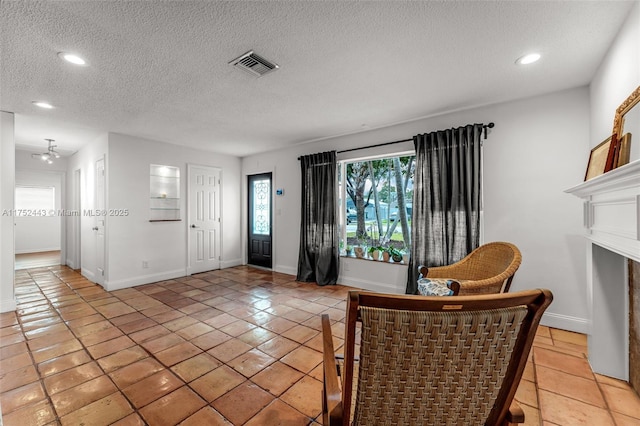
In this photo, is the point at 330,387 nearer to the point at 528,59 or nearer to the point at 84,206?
the point at 528,59

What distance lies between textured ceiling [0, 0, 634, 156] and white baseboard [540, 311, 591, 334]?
92.2 inches

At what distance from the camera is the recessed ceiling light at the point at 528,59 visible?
2127mm

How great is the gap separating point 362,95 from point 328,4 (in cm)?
135

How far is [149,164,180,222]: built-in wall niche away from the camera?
4844mm

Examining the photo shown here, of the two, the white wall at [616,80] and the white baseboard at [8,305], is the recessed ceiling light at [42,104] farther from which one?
the white wall at [616,80]

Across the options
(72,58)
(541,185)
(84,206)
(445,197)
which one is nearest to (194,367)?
(72,58)

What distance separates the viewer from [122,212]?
430 cm

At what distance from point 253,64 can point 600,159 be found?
2803mm

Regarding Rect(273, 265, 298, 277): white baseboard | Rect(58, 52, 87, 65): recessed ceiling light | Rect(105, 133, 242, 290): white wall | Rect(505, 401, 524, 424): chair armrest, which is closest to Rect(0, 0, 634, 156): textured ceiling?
Rect(58, 52, 87, 65): recessed ceiling light

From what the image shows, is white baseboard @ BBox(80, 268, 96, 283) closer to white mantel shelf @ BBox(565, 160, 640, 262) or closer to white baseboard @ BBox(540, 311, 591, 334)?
white mantel shelf @ BBox(565, 160, 640, 262)

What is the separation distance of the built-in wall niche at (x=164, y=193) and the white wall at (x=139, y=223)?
12 cm

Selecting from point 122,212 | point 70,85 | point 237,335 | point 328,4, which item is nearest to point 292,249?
point 237,335

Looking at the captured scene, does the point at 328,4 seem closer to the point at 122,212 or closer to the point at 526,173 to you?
the point at 526,173

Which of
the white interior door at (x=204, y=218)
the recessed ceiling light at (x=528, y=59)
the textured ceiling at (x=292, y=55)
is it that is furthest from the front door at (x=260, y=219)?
the recessed ceiling light at (x=528, y=59)
